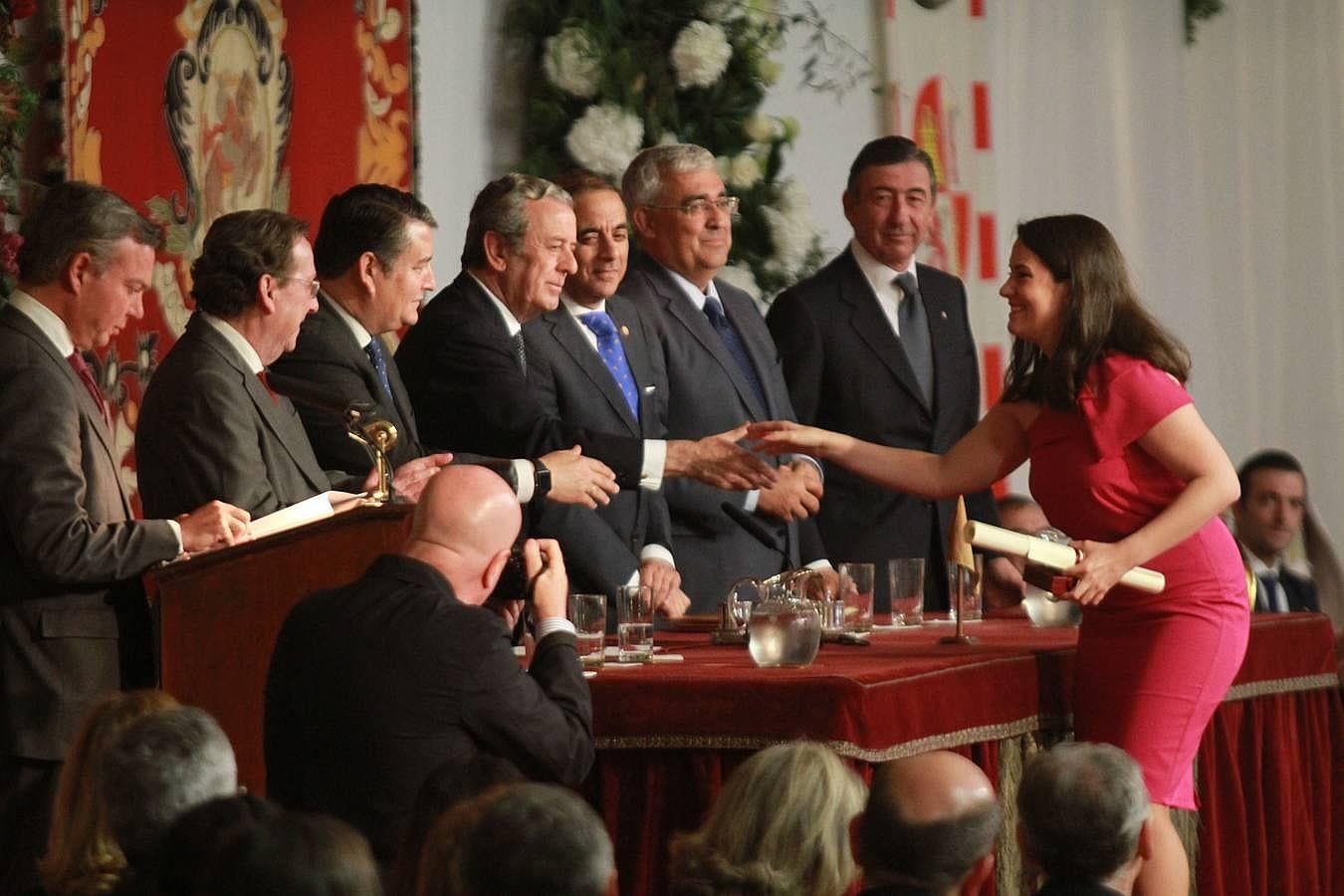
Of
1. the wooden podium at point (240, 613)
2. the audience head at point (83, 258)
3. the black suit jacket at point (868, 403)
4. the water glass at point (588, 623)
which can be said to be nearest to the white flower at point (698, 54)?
the black suit jacket at point (868, 403)

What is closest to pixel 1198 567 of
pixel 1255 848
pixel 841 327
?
pixel 1255 848

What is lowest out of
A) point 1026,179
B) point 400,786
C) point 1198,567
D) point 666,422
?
point 400,786

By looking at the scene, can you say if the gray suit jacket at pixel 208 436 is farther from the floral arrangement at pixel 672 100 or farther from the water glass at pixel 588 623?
the floral arrangement at pixel 672 100

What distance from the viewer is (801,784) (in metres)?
2.33

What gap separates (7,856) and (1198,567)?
2004 millimetres

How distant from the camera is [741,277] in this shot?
6.22m

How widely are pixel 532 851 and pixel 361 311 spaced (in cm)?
243

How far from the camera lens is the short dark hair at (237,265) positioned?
3598 mm

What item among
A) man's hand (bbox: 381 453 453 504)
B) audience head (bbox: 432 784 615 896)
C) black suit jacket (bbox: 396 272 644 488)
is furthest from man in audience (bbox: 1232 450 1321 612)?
audience head (bbox: 432 784 615 896)

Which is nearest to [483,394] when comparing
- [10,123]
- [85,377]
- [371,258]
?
[371,258]

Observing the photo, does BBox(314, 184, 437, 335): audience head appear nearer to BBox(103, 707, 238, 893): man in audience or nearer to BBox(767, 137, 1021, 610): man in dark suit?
BBox(767, 137, 1021, 610): man in dark suit

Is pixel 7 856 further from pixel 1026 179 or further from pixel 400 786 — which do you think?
pixel 1026 179

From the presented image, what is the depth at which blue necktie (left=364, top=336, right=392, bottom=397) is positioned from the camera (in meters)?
4.02

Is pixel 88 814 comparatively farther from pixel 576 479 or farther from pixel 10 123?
pixel 10 123
